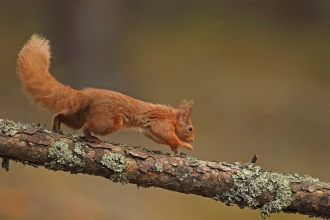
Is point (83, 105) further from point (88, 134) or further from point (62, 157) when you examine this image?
point (62, 157)

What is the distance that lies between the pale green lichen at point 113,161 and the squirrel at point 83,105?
6.8 inches

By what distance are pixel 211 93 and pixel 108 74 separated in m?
1.55

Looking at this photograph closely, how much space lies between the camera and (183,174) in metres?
3.10

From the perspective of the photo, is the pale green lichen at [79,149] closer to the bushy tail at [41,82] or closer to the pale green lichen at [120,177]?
the pale green lichen at [120,177]

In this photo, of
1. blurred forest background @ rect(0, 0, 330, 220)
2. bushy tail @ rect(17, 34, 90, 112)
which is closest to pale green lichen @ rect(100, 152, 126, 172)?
bushy tail @ rect(17, 34, 90, 112)

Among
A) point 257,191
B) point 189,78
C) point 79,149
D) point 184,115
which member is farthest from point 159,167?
point 189,78

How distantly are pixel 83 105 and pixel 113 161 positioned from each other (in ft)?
1.73

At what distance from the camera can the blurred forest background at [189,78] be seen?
566cm

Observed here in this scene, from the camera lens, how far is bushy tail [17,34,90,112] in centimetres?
320

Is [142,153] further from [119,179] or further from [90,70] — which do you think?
[90,70]

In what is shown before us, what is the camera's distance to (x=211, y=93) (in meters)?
8.09

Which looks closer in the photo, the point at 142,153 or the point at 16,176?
the point at 142,153

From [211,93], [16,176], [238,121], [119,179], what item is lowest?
[119,179]

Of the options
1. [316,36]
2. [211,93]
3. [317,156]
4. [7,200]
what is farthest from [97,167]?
[316,36]
